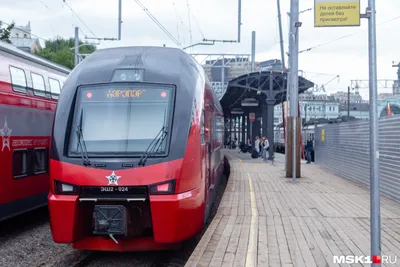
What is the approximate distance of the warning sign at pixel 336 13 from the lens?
521cm

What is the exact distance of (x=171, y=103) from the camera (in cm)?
779

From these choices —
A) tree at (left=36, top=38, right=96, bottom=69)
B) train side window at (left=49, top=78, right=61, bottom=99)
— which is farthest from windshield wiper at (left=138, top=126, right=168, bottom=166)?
tree at (left=36, top=38, right=96, bottom=69)

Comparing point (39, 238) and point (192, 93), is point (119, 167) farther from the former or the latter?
point (39, 238)

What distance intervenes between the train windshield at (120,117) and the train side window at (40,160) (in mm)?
3224

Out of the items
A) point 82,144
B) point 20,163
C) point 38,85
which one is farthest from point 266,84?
point 82,144

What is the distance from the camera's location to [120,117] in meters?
7.78

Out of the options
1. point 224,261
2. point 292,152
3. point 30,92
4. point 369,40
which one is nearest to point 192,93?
point 224,261

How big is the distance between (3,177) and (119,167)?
118 inches

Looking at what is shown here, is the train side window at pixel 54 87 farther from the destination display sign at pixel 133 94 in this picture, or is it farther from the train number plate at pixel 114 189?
the train number plate at pixel 114 189

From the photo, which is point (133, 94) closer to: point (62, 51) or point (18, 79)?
point (18, 79)

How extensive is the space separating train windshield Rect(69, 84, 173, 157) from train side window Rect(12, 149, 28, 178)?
242cm

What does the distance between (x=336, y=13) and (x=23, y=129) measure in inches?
266

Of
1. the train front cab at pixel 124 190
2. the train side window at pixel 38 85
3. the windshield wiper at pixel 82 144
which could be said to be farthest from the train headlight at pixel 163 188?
the train side window at pixel 38 85

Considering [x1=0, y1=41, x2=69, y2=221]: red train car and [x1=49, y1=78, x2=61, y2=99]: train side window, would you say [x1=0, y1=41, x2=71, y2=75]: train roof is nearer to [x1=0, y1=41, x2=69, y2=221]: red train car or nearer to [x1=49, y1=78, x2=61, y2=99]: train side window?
[x1=0, y1=41, x2=69, y2=221]: red train car
